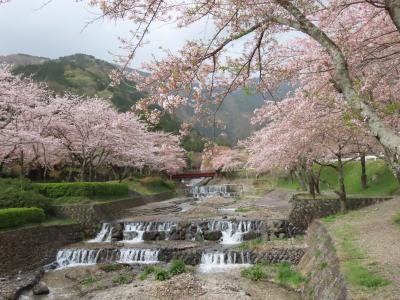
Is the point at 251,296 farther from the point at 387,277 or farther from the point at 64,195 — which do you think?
the point at 64,195

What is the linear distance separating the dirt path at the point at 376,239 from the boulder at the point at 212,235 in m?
6.34

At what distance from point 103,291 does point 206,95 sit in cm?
899

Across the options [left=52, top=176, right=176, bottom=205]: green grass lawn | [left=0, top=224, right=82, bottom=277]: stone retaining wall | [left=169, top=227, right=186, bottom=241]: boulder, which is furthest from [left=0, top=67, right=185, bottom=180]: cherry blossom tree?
[left=169, top=227, right=186, bottom=241]: boulder

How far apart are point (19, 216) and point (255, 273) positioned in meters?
11.6

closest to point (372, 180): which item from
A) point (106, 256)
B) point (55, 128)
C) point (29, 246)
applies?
point (106, 256)

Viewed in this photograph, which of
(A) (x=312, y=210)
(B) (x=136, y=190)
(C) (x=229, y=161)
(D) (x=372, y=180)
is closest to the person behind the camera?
(A) (x=312, y=210)

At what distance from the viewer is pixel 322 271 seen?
10.5 meters

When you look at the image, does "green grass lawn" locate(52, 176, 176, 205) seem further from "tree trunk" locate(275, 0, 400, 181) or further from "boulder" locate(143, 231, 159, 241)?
"tree trunk" locate(275, 0, 400, 181)

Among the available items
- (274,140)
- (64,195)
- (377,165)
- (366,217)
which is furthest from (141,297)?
(377,165)

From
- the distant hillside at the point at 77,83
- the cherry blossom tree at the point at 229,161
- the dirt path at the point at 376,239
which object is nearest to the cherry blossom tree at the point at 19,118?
the dirt path at the point at 376,239

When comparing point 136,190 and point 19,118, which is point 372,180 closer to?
point 136,190

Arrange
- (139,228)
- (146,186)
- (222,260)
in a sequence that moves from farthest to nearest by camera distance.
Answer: (146,186)
(139,228)
(222,260)

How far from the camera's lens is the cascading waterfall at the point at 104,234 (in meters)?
21.8

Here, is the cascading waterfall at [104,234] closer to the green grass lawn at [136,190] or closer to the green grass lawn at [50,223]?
the green grass lawn at [50,223]
